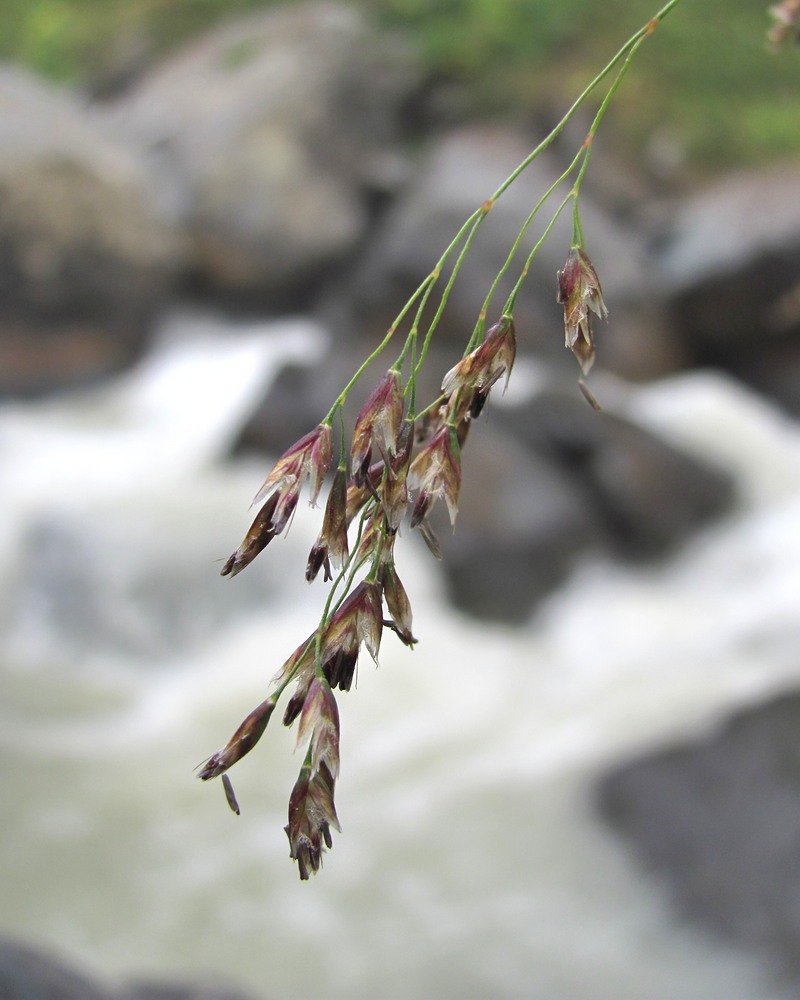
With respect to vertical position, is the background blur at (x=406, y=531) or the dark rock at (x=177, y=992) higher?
the background blur at (x=406, y=531)

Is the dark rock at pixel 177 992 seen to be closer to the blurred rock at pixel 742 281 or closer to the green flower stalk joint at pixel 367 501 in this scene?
the green flower stalk joint at pixel 367 501

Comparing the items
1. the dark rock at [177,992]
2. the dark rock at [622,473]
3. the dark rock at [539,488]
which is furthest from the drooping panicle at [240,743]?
the dark rock at [622,473]

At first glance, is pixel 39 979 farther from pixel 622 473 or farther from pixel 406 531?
pixel 622 473

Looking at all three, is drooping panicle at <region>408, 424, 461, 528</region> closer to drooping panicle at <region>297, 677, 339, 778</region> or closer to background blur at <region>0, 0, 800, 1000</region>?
drooping panicle at <region>297, 677, 339, 778</region>

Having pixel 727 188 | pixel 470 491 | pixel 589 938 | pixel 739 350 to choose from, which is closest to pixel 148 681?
pixel 470 491

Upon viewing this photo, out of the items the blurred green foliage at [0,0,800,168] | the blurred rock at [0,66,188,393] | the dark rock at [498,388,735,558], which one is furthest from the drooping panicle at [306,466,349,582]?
the blurred green foliage at [0,0,800,168]

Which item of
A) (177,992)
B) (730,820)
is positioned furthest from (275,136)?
(177,992)
